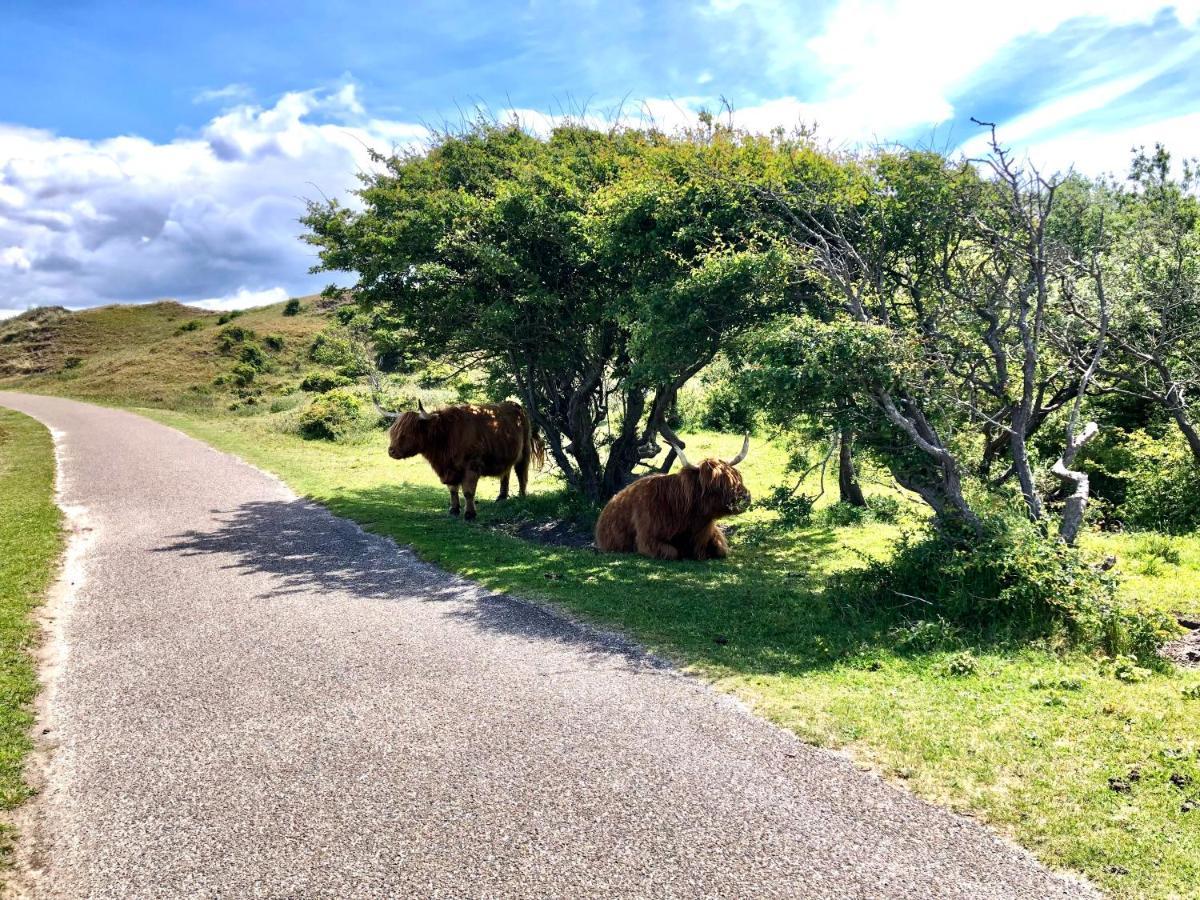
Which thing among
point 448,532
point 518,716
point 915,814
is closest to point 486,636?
point 518,716

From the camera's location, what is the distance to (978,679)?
19.6 ft

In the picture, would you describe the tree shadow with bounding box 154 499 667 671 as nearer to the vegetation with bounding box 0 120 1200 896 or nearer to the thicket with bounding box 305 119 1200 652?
the vegetation with bounding box 0 120 1200 896

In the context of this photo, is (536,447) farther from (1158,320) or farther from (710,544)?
(1158,320)

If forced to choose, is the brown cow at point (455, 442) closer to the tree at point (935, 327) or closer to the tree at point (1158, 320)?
the tree at point (935, 327)

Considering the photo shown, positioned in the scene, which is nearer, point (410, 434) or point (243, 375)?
point (410, 434)

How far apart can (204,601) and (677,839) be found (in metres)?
6.97

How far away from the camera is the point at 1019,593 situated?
22.4ft

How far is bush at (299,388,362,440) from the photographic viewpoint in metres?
29.2

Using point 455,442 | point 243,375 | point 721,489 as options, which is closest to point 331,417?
point 455,442

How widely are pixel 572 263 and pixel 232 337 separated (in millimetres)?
57304

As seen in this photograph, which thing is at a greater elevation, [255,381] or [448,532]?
[255,381]

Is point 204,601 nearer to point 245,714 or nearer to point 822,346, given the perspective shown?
point 245,714

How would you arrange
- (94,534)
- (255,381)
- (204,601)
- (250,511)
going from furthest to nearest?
(255,381), (250,511), (94,534), (204,601)

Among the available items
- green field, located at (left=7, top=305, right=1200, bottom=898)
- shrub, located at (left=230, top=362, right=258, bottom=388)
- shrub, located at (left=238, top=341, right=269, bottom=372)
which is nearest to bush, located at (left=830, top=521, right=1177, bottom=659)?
green field, located at (left=7, top=305, right=1200, bottom=898)
